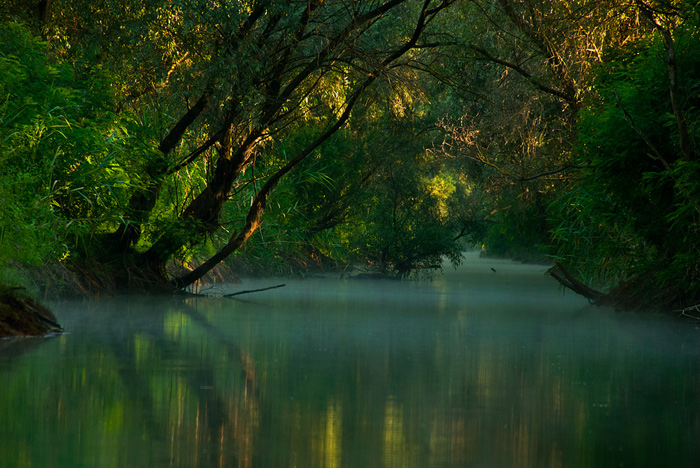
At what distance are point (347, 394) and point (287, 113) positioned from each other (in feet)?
33.3

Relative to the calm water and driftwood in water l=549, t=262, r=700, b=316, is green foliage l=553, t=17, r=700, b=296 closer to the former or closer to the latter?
driftwood in water l=549, t=262, r=700, b=316

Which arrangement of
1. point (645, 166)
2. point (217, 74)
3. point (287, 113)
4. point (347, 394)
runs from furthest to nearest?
point (287, 113) < point (217, 74) < point (645, 166) < point (347, 394)

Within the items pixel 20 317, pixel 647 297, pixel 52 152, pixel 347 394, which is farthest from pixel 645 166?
pixel 52 152

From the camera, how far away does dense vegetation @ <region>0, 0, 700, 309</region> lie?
1213cm

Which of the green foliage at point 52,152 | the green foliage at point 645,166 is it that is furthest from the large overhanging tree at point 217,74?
the green foliage at point 645,166

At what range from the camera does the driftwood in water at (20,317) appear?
10344 millimetres

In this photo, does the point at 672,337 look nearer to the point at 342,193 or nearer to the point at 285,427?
the point at 285,427

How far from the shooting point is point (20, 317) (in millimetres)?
10641

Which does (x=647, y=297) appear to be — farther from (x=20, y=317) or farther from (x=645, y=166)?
(x=20, y=317)

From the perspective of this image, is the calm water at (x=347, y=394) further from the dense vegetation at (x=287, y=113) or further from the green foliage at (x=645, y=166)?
the dense vegetation at (x=287, y=113)

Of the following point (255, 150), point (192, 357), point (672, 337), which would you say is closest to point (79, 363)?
point (192, 357)

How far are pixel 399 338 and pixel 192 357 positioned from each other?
324cm

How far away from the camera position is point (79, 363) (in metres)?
8.49

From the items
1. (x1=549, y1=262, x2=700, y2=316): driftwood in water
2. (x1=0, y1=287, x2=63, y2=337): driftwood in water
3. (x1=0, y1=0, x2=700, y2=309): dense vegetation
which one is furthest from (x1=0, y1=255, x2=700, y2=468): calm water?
(x1=0, y1=0, x2=700, y2=309): dense vegetation
